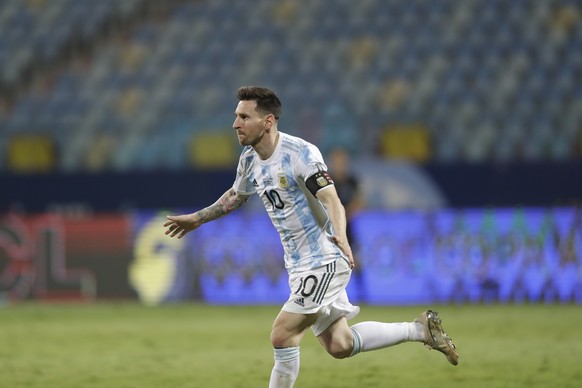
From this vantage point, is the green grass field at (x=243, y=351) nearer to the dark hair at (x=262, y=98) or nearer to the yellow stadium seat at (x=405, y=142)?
the dark hair at (x=262, y=98)

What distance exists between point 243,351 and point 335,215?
421 cm

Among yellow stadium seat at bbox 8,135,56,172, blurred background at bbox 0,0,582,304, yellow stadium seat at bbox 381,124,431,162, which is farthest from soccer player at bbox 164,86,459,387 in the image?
yellow stadium seat at bbox 8,135,56,172

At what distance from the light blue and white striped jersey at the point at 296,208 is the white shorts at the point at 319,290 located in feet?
0.17

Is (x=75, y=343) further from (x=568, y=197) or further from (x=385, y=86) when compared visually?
(x=385, y=86)

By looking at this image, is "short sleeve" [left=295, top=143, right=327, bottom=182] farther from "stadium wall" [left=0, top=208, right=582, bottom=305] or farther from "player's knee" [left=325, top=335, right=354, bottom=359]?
"stadium wall" [left=0, top=208, right=582, bottom=305]

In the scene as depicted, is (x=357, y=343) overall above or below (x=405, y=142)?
below

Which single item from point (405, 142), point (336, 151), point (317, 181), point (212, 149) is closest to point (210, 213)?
point (317, 181)

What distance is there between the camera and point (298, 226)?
21.2ft

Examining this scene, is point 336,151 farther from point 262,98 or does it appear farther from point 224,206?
point 262,98

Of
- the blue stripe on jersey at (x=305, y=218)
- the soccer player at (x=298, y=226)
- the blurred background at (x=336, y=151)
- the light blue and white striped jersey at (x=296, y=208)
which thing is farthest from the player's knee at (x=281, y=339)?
the blurred background at (x=336, y=151)

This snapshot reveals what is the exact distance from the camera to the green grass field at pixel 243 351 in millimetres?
8117

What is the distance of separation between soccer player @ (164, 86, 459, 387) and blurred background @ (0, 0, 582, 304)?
7.56 metres

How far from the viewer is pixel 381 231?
1532cm

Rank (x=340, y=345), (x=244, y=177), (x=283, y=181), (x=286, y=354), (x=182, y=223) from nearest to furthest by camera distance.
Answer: (x=286, y=354) → (x=283, y=181) → (x=340, y=345) → (x=244, y=177) → (x=182, y=223)
